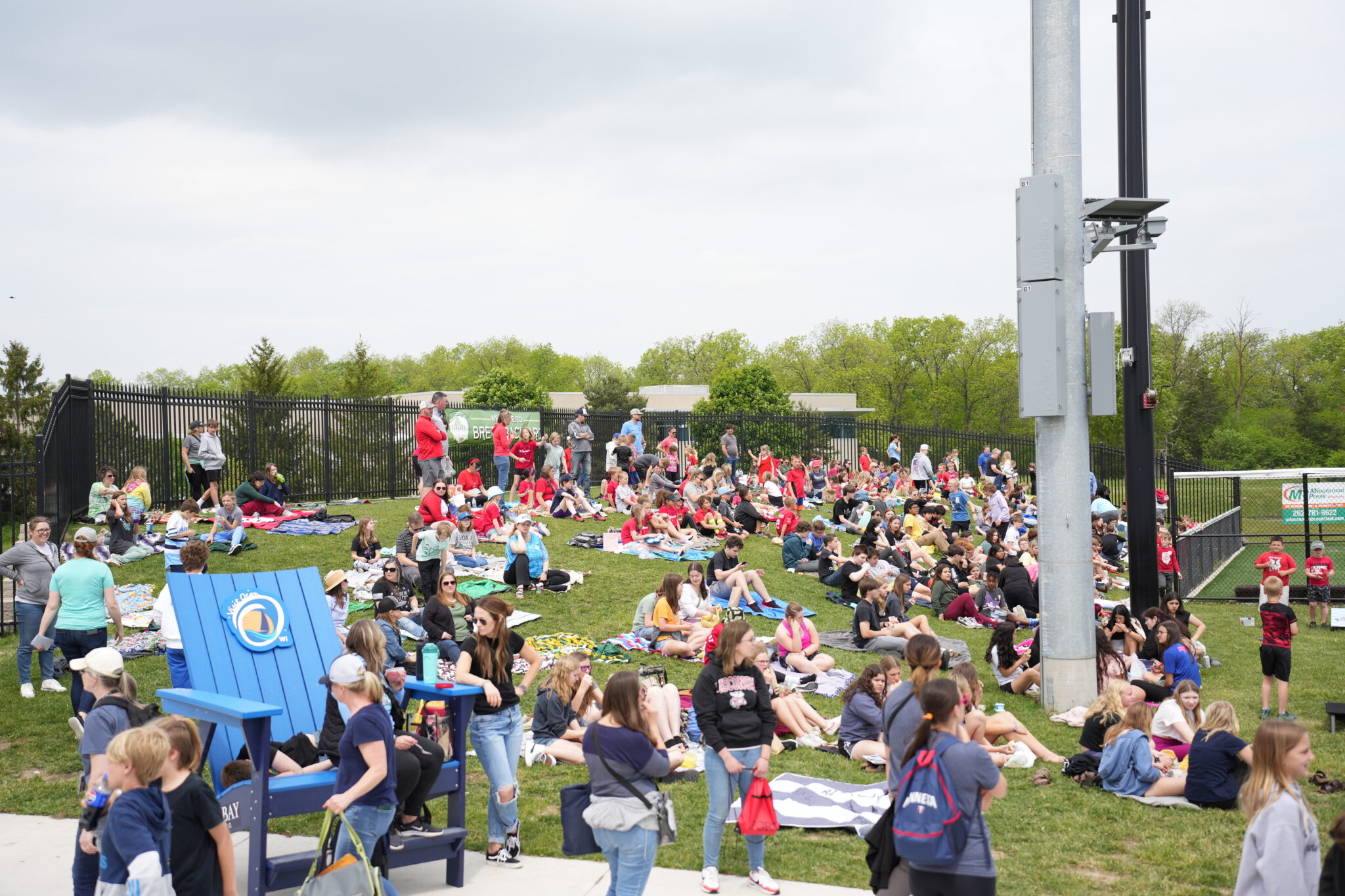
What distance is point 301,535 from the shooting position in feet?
55.5

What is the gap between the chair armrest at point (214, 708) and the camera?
4.94m

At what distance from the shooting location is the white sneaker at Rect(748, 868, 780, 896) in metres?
5.59

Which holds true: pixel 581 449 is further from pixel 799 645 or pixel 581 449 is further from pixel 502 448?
pixel 799 645

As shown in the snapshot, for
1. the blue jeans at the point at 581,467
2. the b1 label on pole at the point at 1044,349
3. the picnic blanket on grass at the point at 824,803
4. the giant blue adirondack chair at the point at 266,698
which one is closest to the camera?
the giant blue adirondack chair at the point at 266,698

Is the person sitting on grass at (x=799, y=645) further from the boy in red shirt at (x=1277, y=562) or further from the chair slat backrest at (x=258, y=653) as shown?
the boy in red shirt at (x=1277, y=562)

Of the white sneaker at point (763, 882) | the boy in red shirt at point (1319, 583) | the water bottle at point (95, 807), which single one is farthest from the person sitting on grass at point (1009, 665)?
the water bottle at point (95, 807)

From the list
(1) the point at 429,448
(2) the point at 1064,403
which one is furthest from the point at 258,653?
(1) the point at 429,448

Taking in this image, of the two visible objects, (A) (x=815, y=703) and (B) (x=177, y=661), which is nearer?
(B) (x=177, y=661)

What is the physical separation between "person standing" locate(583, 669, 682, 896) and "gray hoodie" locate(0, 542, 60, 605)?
7282 millimetres

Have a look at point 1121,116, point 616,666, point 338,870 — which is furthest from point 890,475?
point 338,870

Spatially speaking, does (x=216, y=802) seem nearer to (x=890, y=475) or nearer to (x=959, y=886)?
(x=959, y=886)

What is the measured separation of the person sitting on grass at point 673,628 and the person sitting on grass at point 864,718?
10.3 ft

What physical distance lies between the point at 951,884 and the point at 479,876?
3.06 metres

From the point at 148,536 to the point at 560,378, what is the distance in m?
77.6
